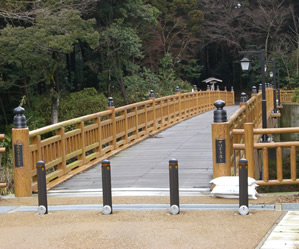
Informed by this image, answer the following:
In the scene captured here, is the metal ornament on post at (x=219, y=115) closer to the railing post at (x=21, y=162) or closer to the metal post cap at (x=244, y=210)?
the metal post cap at (x=244, y=210)

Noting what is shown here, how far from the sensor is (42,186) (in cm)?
744

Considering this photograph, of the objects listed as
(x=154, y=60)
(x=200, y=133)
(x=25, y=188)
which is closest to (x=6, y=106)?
(x=200, y=133)

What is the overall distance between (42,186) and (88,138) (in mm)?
5593

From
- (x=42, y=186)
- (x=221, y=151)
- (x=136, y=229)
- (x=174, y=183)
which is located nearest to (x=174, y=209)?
(x=174, y=183)

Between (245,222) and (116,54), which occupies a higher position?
(116,54)

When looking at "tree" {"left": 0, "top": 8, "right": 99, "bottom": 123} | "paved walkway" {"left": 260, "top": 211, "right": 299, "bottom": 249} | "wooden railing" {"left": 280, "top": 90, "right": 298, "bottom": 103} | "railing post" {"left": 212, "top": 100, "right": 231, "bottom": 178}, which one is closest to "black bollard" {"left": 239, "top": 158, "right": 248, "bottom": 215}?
"paved walkway" {"left": 260, "top": 211, "right": 299, "bottom": 249}

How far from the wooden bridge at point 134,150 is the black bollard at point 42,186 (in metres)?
1.79

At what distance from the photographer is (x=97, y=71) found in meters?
40.9

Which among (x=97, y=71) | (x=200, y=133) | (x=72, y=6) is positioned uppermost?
(x=72, y=6)

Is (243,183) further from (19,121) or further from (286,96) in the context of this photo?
(286,96)

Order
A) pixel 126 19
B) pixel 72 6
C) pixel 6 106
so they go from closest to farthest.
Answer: pixel 72 6 < pixel 6 106 < pixel 126 19

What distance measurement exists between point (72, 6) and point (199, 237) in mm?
23045

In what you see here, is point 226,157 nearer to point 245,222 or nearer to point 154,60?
point 245,222

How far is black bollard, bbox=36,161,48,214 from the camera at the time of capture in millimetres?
7367
